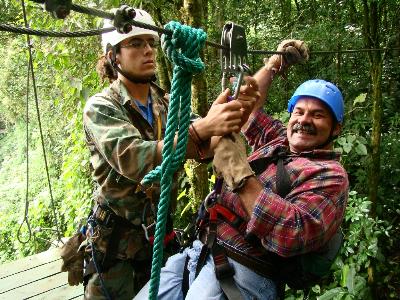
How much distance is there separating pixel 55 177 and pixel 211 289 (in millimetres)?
8787

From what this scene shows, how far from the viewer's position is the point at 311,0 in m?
4.81

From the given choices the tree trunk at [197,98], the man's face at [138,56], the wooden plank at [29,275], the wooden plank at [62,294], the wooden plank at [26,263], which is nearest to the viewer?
the man's face at [138,56]

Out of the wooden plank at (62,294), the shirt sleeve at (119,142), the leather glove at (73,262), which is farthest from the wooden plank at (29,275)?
the shirt sleeve at (119,142)

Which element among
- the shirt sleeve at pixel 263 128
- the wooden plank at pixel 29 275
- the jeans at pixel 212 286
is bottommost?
the wooden plank at pixel 29 275

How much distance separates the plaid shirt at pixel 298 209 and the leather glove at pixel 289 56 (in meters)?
0.58

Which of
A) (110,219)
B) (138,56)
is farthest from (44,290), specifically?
(138,56)

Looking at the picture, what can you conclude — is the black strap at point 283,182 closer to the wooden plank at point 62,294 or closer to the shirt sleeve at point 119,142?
the shirt sleeve at point 119,142

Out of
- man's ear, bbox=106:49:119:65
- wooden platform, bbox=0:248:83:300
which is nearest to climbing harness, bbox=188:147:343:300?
man's ear, bbox=106:49:119:65

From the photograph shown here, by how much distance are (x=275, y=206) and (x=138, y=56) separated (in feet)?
3.66

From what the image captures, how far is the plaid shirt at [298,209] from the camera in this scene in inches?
53.5

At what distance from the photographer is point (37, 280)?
3.35 meters

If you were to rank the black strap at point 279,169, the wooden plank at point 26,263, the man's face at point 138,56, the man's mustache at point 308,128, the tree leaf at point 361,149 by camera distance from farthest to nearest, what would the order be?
the wooden plank at point 26,263 → the tree leaf at point 361,149 → the man's face at point 138,56 → the man's mustache at point 308,128 → the black strap at point 279,169

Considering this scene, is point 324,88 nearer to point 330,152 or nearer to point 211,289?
point 330,152

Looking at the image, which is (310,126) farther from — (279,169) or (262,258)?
(262,258)
